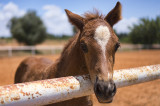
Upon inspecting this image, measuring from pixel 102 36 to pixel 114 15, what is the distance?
2.41 ft

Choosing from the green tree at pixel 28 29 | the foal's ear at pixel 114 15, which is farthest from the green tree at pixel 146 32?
the foal's ear at pixel 114 15

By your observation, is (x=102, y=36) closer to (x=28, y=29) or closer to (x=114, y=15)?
(x=114, y=15)

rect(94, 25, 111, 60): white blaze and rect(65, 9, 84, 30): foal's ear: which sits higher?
rect(65, 9, 84, 30): foal's ear

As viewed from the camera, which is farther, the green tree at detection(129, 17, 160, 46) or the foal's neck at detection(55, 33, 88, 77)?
the green tree at detection(129, 17, 160, 46)

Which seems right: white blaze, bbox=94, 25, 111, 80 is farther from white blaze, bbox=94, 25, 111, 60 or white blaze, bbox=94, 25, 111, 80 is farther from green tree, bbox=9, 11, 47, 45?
green tree, bbox=9, 11, 47, 45

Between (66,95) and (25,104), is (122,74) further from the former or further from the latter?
(25,104)

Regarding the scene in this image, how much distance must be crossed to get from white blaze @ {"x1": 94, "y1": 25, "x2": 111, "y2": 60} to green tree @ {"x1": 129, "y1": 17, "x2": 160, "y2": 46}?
30.9m

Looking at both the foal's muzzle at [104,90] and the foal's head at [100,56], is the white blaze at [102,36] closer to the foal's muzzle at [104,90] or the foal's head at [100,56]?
the foal's head at [100,56]

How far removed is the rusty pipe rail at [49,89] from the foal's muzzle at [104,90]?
9cm

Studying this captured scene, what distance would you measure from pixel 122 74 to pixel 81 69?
71 centimetres

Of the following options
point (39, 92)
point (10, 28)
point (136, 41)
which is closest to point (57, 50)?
point (10, 28)

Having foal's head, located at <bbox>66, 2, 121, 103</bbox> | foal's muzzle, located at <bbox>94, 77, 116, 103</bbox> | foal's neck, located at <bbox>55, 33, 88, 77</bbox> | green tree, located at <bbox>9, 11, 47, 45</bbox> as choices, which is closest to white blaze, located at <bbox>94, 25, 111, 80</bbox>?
foal's head, located at <bbox>66, 2, 121, 103</bbox>

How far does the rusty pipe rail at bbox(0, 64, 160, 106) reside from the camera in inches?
40.0

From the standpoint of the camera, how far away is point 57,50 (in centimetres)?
2348
